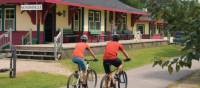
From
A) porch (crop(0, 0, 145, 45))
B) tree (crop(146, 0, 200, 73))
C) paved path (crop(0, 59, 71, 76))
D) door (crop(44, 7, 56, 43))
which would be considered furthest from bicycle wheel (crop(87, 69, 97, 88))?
door (crop(44, 7, 56, 43))

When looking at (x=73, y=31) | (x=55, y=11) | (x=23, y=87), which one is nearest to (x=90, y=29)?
(x=73, y=31)

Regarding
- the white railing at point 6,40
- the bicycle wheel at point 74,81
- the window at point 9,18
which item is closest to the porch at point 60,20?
the window at point 9,18

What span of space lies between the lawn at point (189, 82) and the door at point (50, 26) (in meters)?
11.9

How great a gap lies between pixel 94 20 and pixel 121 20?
6440mm

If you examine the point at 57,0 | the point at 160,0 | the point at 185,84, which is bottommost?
the point at 185,84

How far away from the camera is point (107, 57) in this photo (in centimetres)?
1132

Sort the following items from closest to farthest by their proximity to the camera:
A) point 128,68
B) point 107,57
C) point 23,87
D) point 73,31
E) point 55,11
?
point 107,57 → point 23,87 → point 128,68 → point 55,11 → point 73,31

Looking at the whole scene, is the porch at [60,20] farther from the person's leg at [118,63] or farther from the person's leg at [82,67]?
the person's leg at [118,63]

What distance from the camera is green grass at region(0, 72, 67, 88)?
43.5 ft

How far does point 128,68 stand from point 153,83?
199 inches

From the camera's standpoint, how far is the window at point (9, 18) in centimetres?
2758

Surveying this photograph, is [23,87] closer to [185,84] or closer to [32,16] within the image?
[185,84]

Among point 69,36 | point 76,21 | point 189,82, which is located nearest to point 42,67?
point 189,82

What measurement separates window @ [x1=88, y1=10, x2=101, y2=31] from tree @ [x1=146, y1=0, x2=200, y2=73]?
87.2ft
